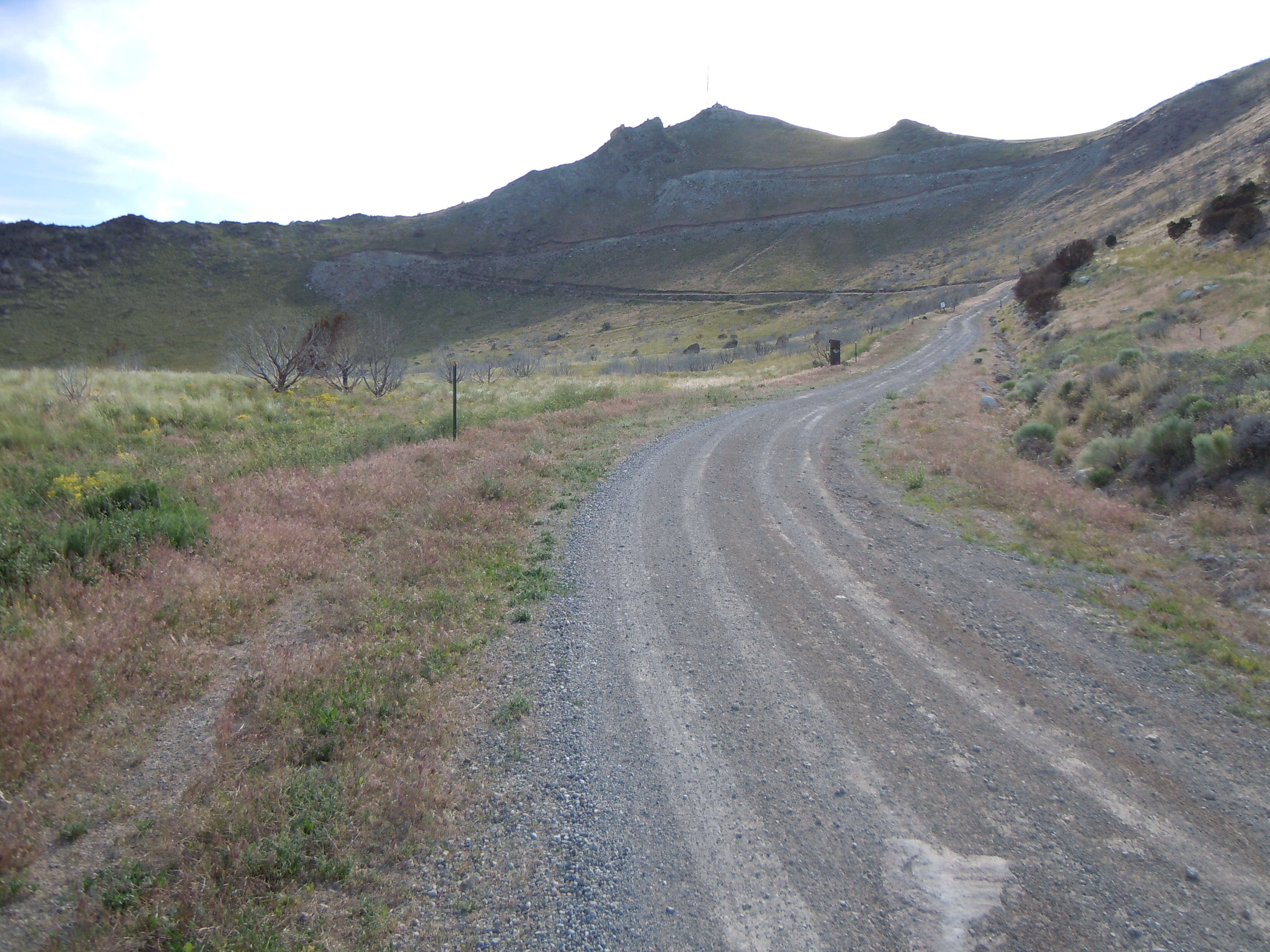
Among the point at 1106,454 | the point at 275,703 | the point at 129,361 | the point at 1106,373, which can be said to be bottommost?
the point at 275,703

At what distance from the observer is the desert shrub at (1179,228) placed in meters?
28.1

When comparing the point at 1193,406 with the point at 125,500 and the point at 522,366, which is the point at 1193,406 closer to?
the point at 125,500

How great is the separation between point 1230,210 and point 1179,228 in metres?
4.04

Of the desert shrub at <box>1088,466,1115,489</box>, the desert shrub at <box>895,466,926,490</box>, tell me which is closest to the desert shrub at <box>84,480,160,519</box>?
the desert shrub at <box>895,466,926,490</box>

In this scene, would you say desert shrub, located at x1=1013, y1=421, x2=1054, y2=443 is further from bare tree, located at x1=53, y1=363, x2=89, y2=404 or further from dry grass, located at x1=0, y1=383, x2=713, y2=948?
bare tree, located at x1=53, y1=363, x2=89, y2=404

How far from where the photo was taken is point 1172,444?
9.48 m

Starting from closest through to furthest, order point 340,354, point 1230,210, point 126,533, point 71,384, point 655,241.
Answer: point 126,533 < point 71,384 < point 1230,210 < point 340,354 < point 655,241

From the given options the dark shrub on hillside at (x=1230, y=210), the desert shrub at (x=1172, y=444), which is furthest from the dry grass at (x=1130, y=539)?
the dark shrub on hillside at (x=1230, y=210)

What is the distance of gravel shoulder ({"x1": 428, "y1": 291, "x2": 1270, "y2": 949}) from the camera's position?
10.4 ft

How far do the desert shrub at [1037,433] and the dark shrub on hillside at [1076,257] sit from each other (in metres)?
27.0

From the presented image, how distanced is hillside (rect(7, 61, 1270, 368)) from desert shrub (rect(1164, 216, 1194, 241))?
13.2 metres

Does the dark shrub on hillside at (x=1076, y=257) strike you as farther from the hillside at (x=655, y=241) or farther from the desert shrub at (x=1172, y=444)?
the desert shrub at (x=1172, y=444)

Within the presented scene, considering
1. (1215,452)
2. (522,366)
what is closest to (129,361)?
(522,366)

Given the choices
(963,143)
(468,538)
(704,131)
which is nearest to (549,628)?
(468,538)
